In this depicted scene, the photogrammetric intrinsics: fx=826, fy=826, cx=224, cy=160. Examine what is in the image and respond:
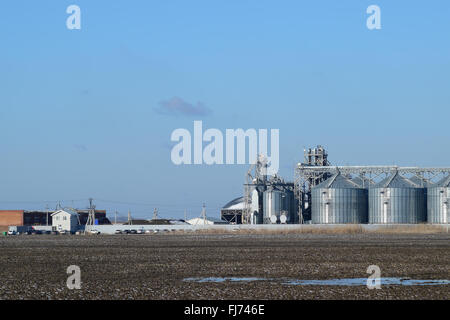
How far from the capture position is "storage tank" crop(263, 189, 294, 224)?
463 feet

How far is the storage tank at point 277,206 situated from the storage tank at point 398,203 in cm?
1506

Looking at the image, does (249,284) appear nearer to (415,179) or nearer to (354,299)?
(354,299)

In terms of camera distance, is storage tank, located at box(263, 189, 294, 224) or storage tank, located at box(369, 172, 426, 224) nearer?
storage tank, located at box(369, 172, 426, 224)

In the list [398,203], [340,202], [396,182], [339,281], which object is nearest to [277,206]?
[340,202]

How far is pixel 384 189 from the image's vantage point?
133 metres

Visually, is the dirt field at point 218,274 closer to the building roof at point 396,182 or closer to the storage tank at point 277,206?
the building roof at point 396,182

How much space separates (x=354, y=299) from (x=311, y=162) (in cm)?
12368

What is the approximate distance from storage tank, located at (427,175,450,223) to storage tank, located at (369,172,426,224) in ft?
5.07

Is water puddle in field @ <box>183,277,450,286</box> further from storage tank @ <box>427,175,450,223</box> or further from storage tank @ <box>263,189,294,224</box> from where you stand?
storage tank @ <box>263,189,294,224</box>

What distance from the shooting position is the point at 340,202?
13475cm

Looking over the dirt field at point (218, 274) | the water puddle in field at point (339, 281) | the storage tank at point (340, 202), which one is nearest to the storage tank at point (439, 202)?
the storage tank at point (340, 202)

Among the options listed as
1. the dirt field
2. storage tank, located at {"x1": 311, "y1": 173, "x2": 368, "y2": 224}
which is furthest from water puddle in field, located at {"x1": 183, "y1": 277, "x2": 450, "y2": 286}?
storage tank, located at {"x1": 311, "y1": 173, "x2": 368, "y2": 224}

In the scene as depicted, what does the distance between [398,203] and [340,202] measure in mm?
9300
